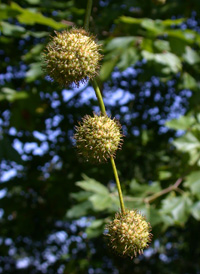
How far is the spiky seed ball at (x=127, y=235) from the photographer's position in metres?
1.03

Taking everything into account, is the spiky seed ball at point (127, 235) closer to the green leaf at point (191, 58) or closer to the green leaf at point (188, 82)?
the green leaf at point (191, 58)

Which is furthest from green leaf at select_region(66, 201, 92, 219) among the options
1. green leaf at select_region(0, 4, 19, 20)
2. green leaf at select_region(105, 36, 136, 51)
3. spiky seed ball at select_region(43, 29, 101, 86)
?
spiky seed ball at select_region(43, 29, 101, 86)

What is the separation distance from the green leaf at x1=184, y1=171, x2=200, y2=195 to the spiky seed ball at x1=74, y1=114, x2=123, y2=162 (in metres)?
1.31

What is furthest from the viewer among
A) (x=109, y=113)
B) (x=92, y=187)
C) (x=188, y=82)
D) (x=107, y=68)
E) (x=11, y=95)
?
(x=109, y=113)

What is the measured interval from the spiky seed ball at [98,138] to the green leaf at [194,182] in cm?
131

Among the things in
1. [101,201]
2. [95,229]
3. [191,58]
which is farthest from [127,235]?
[191,58]

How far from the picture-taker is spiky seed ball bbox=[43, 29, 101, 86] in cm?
106

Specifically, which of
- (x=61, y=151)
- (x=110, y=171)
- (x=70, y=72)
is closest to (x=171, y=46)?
(x=110, y=171)

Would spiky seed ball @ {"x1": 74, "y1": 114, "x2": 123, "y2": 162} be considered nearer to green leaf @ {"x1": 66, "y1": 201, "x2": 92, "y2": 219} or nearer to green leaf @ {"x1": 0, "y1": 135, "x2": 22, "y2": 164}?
green leaf @ {"x1": 0, "y1": 135, "x2": 22, "y2": 164}

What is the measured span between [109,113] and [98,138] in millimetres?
2745

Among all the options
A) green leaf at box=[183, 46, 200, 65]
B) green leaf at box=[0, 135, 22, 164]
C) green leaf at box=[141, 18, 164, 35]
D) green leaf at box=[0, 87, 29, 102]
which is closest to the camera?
green leaf at box=[141, 18, 164, 35]

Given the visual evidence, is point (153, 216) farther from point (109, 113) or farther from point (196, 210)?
point (109, 113)

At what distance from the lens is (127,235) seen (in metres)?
1.03

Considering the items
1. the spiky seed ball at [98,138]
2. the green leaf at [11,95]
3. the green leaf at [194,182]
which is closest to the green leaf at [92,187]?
the green leaf at [194,182]
